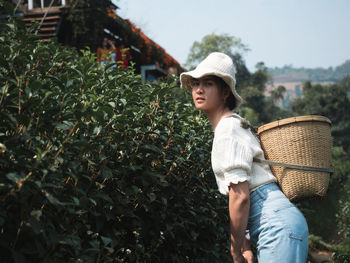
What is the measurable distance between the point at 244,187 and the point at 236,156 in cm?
18

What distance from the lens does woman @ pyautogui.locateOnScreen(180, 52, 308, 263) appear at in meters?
2.07

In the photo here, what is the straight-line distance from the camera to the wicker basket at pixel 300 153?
234 centimetres

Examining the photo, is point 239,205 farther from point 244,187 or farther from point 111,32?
point 111,32

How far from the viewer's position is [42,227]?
5.43 ft

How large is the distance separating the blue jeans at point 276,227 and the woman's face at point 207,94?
2.00ft

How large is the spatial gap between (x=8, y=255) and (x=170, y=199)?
1.50m

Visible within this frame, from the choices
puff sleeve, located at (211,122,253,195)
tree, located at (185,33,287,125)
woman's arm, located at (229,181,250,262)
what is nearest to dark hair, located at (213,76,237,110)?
puff sleeve, located at (211,122,253,195)

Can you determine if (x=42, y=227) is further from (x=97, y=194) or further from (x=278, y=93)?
(x=278, y=93)

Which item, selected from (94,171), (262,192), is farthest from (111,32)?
(262,192)

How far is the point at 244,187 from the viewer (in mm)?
2094

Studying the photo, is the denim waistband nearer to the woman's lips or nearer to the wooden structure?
the woman's lips

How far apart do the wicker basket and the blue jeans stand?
0.13 m

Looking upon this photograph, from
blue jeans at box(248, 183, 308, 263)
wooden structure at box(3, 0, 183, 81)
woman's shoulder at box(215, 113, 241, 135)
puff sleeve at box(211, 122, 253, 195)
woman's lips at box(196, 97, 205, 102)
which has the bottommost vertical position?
blue jeans at box(248, 183, 308, 263)

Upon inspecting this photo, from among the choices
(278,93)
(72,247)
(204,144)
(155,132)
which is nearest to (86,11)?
(204,144)
